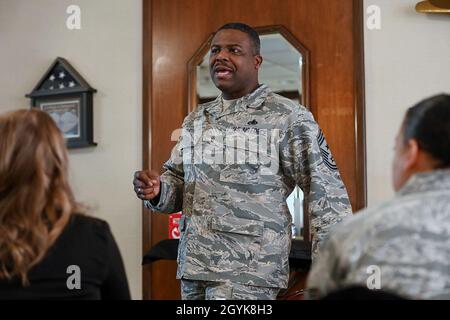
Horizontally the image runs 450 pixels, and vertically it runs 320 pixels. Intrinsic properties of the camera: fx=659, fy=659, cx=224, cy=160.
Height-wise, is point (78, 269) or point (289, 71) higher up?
point (289, 71)

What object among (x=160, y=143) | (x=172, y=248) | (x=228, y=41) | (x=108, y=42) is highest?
(x=108, y=42)

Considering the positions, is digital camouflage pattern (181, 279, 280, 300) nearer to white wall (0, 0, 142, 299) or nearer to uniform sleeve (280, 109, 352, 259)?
uniform sleeve (280, 109, 352, 259)

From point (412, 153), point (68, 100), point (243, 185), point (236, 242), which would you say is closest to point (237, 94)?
point (243, 185)

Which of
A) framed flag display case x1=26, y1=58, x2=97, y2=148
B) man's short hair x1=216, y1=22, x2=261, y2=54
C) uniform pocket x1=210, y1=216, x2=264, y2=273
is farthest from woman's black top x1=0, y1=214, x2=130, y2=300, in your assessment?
framed flag display case x1=26, y1=58, x2=97, y2=148

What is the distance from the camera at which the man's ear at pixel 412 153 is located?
1.21m

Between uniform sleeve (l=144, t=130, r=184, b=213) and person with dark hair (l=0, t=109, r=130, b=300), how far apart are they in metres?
0.88

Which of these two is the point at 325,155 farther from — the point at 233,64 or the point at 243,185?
the point at 233,64

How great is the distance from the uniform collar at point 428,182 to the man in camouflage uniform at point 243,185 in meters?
0.90

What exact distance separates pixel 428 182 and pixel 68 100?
273 cm

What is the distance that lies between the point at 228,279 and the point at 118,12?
195 cm

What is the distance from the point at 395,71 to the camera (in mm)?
2920

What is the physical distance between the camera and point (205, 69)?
3303 mm

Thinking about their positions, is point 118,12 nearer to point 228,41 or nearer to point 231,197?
point 228,41
